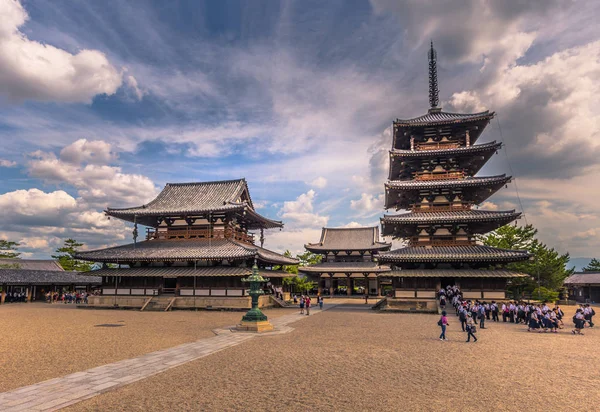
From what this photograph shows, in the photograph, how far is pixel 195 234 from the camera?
132ft

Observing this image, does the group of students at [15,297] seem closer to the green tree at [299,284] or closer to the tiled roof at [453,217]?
the green tree at [299,284]

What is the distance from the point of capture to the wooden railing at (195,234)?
39344mm

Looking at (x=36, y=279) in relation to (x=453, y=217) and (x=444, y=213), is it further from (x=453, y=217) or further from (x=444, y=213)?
(x=453, y=217)

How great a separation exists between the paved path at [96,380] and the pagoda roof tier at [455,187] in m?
23.7

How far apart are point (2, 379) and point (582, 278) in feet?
223

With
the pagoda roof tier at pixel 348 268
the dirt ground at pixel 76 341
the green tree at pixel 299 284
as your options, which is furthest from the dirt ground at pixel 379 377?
the green tree at pixel 299 284

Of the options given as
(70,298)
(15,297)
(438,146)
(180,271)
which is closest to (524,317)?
(438,146)

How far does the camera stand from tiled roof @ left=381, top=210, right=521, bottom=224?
31.9 metres

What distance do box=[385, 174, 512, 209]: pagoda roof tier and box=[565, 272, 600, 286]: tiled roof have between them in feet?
94.3

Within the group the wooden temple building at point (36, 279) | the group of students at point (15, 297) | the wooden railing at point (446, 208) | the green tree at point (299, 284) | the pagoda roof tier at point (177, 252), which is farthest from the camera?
the green tree at point (299, 284)

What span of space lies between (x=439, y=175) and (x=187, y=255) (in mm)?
25578

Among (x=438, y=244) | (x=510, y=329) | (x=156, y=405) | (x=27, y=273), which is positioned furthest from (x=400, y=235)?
(x=27, y=273)

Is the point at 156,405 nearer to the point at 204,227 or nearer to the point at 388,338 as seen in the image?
the point at 388,338

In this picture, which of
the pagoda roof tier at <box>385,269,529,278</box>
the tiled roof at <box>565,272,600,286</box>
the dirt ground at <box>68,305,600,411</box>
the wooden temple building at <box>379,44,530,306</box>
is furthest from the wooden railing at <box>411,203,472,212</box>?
the tiled roof at <box>565,272,600,286</box>
